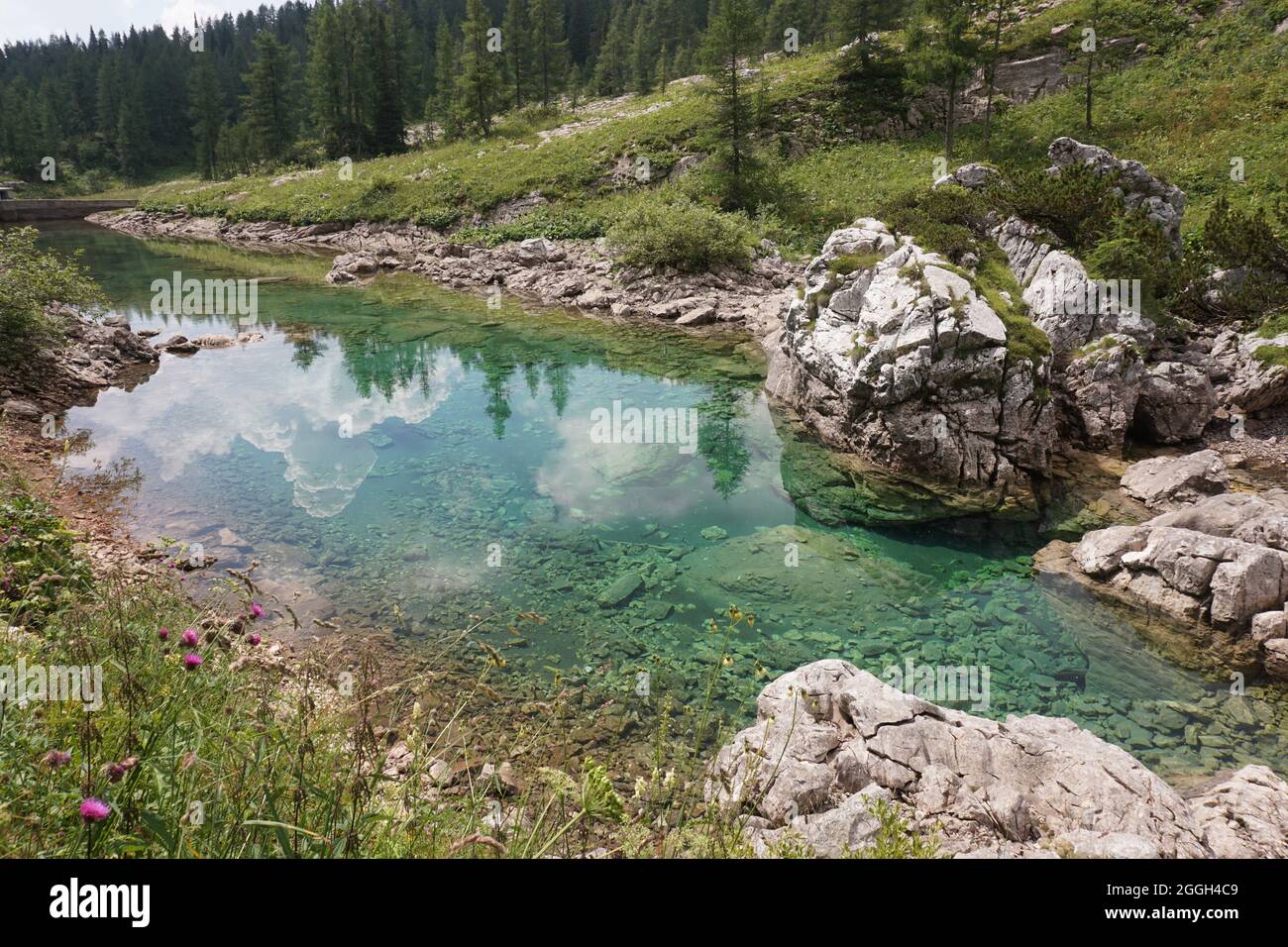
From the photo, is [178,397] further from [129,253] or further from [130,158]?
[130,158]

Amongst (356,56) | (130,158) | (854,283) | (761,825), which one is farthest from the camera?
(130,158)

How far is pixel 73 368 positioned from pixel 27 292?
10.2ft

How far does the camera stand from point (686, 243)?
29.8m

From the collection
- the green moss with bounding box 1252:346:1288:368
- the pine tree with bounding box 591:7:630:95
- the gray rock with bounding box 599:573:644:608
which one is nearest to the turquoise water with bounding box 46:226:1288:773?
the gray rock with bounding box 599:573:644:608

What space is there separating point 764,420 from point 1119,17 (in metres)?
48.0

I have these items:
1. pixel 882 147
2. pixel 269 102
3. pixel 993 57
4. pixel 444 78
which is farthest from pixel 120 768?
pixel 269 102

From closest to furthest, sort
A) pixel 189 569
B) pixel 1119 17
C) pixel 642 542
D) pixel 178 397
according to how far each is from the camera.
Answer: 1. pixel 189 569
2. pixel 642 542
3. pixel 178 397
4. pixel 1119 17

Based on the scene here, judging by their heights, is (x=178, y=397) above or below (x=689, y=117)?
below

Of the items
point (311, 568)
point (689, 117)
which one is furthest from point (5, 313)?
point (689, 117)

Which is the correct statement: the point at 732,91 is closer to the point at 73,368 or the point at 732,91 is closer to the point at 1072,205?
the point at 1072,205

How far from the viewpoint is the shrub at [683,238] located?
97.1 feet

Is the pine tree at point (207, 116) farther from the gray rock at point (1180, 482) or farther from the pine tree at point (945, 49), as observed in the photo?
the gray rock at point (1180, 482)

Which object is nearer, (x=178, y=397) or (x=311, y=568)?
(x=311, y=568)

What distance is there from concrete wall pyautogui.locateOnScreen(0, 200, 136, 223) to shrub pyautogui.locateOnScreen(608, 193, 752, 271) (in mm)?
69643
